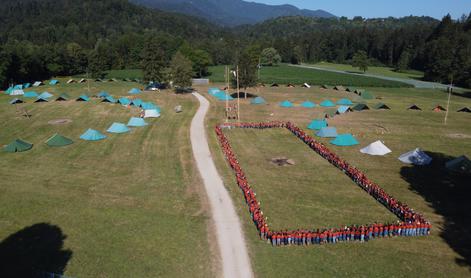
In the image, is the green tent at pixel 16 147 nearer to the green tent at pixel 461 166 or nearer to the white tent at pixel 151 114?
the white tent at pixel 151 114

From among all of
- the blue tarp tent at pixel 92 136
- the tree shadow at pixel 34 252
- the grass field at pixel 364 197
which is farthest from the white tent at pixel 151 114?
the tree shadow at pixel 34 252

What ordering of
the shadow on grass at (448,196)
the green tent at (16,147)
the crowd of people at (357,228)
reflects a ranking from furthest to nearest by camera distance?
the green tent at (16,147) < the shadow on grass at (448,196) < the crowd of people at (357,228)

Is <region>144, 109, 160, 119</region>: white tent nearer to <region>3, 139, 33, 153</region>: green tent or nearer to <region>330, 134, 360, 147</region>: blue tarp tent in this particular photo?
<region>3, 139, 33, 153</region>: green tent

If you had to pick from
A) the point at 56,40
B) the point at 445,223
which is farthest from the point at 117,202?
the point at 56,40

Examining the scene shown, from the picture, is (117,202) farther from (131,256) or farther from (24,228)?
(131,256)

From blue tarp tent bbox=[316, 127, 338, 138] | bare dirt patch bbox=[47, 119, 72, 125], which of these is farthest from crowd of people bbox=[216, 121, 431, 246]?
bare dirt patch bbox=[47, 119, 72, 125]

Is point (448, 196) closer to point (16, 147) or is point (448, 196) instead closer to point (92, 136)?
point (92, 136)
